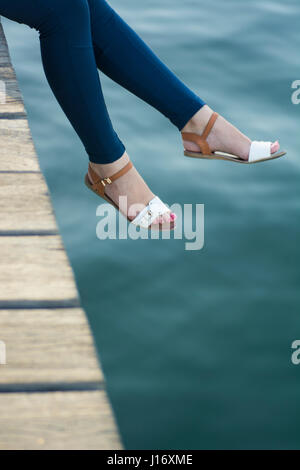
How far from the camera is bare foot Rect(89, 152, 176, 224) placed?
5.07 ft

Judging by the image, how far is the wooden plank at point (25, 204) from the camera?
1.37 m

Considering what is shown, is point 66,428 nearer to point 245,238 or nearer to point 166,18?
point 245,238

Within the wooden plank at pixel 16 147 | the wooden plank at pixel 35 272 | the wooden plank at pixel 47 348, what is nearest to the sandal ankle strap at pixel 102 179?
the wooden plank at pixel 16 147

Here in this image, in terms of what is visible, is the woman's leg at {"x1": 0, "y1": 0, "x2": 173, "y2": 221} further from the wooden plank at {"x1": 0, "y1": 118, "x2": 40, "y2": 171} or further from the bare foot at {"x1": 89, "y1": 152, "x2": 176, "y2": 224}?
the wooden plank at {"x1": 0, "y1": 118, "x2": 40, "y2": 171}

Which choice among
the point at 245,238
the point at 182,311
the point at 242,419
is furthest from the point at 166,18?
the point at 242,419

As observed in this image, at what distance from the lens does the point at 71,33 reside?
4.55ft

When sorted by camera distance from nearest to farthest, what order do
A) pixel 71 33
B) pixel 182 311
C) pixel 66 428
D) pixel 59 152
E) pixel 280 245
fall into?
1. pixel 66 428
2. pixel 71 33
3. pixel 182 311
4. pixel 280 245
5. pixel 59 152

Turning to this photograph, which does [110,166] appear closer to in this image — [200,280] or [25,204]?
[25,204]

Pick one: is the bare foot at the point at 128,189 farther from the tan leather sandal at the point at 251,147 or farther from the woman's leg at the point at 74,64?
the tan leather sandal at the point at 251,147

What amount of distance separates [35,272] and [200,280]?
0.60m

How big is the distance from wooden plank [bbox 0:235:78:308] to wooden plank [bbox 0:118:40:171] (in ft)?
0.88

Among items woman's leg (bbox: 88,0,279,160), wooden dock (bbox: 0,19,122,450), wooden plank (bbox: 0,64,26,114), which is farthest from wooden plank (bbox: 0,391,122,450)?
wooden plank (bbox: 0,64,26,114)

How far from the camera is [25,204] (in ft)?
4.70
